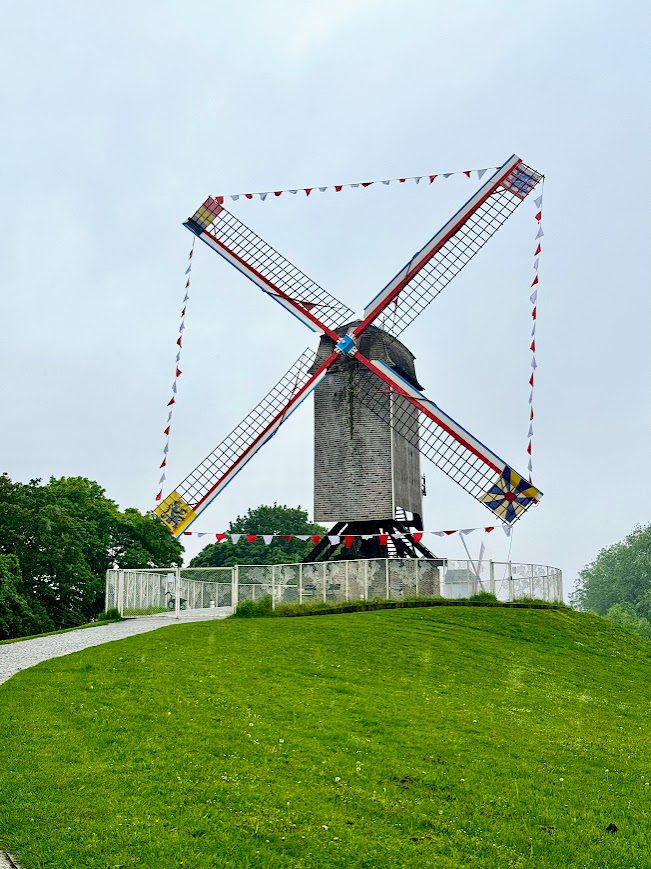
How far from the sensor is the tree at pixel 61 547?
44.9m

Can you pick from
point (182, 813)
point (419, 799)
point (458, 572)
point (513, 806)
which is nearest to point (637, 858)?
point (513, 806)

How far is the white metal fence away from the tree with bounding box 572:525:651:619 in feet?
189

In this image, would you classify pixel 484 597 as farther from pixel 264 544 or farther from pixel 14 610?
pixel 264 544

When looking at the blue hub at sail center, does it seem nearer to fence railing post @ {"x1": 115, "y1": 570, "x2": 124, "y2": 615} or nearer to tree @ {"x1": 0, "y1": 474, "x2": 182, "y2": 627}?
fence railing post @ {"x1": 115, "y1": 570, "x2": 124, "y2": 615}

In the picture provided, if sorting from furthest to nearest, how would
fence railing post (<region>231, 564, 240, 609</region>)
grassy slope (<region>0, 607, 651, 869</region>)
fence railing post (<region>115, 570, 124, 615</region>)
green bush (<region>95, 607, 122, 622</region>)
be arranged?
fence railing post (<region>115, 570, 124, 615</region>)
green bush (<region>95, 607, 122, 622</region>)
fence railing post (<region>231, 564, 240, 609</region>)
grassy slope (<region>0, 607, 651, 869</region>)

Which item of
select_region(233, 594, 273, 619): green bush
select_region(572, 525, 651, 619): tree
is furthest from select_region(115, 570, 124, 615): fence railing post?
select_region(572, 525, 651, 619): tree

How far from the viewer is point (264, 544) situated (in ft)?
251

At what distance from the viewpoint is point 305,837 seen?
9.92 meters

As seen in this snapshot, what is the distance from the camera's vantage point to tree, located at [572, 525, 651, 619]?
298ft

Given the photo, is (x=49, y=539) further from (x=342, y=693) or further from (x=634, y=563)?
(x=634, y=563)

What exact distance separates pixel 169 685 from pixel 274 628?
29.3 feet

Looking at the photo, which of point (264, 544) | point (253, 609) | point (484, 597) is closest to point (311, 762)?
point (253, 609)

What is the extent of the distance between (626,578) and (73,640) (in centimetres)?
7727

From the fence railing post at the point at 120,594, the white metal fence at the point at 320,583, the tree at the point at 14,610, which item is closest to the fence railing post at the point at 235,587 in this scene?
the white metal fence at the point at 320,583
